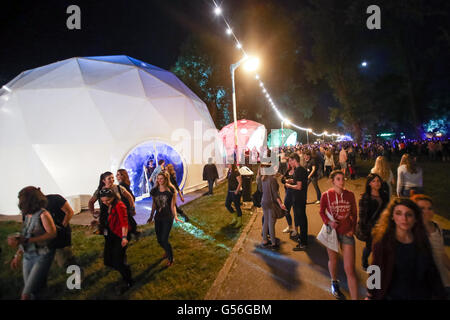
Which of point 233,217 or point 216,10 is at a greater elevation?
point 216,10

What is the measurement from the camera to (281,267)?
4.04m

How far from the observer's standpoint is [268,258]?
4418 mm

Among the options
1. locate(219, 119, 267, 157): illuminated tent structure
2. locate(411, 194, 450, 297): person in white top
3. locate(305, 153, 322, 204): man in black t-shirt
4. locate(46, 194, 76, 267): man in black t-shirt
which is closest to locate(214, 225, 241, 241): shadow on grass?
locate(46, 194, 76, 267): man in black t-shirt

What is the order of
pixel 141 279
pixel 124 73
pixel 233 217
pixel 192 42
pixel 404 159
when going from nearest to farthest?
pixel 141 279 < pixel 404 159 < pixel 233 217 < pixel 124 73 < pixel 192 42

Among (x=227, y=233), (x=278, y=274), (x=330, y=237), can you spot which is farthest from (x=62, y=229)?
(x=330, y=237)

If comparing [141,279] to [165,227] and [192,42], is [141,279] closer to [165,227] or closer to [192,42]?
[165,227]

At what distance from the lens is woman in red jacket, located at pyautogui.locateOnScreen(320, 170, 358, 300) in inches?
121

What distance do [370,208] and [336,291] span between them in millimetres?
1421

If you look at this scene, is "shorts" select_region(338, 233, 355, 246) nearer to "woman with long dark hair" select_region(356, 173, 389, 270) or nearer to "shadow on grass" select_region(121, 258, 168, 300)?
"woman with long dark hair" select_region(356, 173, 389, 270)

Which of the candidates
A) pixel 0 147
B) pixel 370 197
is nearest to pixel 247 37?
pixel 0 147

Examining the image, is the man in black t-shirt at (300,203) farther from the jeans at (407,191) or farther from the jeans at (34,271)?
the jeans at (34,271)

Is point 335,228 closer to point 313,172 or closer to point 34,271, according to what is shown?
point 34,271

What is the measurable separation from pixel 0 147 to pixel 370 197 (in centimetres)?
1220

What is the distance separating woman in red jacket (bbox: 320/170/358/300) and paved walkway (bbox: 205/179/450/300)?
0.42 metres
